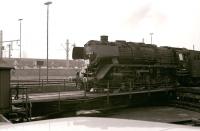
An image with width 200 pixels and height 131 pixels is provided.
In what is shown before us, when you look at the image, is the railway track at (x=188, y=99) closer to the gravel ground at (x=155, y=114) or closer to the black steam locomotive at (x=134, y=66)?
the gravel ground at (x=155, y=114)

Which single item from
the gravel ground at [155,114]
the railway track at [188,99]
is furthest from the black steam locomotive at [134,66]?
the gravel ground at [155,114]

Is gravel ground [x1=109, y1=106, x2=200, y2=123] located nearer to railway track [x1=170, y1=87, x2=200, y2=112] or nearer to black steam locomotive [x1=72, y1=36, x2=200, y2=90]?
railway track [x1=170, y1=87, x2=200, y2=112]

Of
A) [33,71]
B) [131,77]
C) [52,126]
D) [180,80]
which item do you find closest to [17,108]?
[131,77]

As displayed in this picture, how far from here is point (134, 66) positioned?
2323cm

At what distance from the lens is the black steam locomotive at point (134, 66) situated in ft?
71.8

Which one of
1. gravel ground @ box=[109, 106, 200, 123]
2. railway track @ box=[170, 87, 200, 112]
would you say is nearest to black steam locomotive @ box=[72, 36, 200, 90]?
railway track @ box=[170, 87, 200, 112]

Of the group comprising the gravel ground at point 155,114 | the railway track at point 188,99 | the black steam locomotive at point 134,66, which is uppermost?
the black steam locomotive at point 134,66

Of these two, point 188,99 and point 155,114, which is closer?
point 155,114

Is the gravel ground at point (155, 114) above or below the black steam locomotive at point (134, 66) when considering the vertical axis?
below

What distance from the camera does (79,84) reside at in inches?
889

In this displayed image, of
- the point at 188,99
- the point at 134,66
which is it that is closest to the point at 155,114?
the point at 134,66

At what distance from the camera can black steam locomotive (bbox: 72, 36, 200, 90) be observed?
71.8ft

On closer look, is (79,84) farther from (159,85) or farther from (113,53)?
(159,85)

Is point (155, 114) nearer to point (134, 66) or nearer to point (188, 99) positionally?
point (134, 66)
